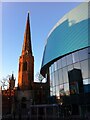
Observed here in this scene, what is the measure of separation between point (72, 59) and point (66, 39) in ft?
16.3

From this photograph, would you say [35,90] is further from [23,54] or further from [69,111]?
[69,111]

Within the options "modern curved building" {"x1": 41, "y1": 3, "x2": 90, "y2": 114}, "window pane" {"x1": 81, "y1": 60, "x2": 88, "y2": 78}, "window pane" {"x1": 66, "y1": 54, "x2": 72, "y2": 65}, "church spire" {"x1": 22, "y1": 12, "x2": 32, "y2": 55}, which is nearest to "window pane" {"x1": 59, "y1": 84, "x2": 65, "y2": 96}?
"modern curved building" {"x1": 41, "y1": 3, "x2": 90, "y2": 114}

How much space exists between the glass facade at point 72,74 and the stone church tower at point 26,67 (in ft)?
93.5

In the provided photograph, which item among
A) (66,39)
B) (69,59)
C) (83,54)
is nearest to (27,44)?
(66,39)

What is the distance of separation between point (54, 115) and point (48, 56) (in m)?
11.3


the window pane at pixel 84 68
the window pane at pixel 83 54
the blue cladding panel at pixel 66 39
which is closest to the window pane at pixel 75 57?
the window pane at pixel 83 54

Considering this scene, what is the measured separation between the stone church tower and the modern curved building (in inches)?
996

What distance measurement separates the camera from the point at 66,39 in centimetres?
3681

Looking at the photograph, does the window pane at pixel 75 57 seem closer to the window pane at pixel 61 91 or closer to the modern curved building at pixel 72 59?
the modern curved building at pixel 72 59

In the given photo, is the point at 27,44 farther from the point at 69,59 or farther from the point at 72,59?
the point at 72,59

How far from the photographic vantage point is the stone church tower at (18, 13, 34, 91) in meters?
65.3

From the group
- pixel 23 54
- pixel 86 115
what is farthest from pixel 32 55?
pixel 86 115

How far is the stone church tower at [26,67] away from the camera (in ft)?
214

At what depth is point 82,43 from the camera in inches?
1294
